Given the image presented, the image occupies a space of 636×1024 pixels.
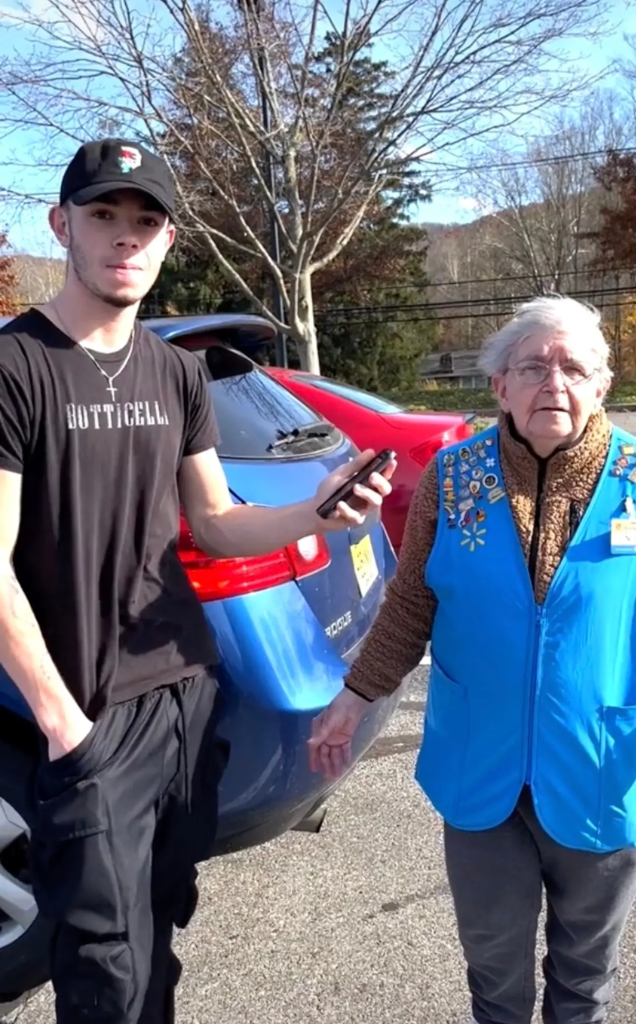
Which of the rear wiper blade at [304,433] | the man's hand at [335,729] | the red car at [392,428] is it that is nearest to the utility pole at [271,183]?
the red car at [392,428]

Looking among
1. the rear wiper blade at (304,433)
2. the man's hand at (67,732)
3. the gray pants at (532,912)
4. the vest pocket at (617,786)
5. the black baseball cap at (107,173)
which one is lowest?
the gray pants at (532,912)

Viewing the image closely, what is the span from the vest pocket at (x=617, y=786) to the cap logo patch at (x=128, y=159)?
1.40 meters

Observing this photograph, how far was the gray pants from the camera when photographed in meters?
1.79

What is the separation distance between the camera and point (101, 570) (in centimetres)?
177

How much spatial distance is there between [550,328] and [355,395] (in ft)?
15.0

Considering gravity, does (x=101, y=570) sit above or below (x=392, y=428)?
above

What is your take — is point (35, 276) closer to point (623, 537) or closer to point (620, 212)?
point (620, 212)

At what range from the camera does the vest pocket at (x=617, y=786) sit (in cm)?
172

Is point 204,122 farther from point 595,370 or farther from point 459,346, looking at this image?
point 459,346

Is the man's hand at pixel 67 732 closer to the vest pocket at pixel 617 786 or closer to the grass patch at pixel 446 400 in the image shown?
the vest pocket at pixel 617 786

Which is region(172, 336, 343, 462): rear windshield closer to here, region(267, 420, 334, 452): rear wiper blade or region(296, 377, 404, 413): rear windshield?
region(267, 420, 334, 452): rear wiper blade

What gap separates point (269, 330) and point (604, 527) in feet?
6.11

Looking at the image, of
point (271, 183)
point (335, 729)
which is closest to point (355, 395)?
point (335, 729)

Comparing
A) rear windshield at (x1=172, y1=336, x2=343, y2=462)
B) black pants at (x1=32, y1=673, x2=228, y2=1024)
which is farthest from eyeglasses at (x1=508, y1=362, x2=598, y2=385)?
rear windshield at (x1=172, y1=336, x2=343, y2=462)
